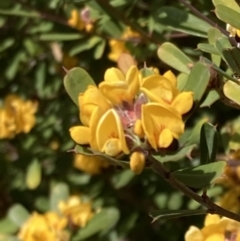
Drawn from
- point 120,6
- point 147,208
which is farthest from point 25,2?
point 147,208

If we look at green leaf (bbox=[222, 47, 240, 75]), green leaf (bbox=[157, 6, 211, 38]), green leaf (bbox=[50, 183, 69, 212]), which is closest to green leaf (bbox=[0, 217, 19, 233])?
green leaf (bbox=[50, 183, 69, 212])

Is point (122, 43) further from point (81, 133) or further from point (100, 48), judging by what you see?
point (81, 133)

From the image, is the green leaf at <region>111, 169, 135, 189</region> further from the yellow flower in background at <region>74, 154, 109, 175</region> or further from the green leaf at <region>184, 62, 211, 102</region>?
the green leaf at <region>184, 62, 211, 102</region>

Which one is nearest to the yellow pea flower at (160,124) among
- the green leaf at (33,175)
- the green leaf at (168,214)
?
the green leaf at (168,214)

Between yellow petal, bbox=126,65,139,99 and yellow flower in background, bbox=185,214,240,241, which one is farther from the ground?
yellow petal, bbox=126,65,139,99

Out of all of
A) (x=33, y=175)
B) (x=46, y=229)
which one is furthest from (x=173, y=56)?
(x=33, y=175)

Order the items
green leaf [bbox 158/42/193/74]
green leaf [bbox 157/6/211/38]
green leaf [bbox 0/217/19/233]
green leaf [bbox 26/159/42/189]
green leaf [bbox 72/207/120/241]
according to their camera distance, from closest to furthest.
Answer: green leaf [bbox 158/42/193/74] < green leaf [bbox 157/6/211/38] < green leaf [bbox 72/207/120/241] < green leaf [bbox 0/217/19/233] < green leaf [bbox 26/159/42/189]
